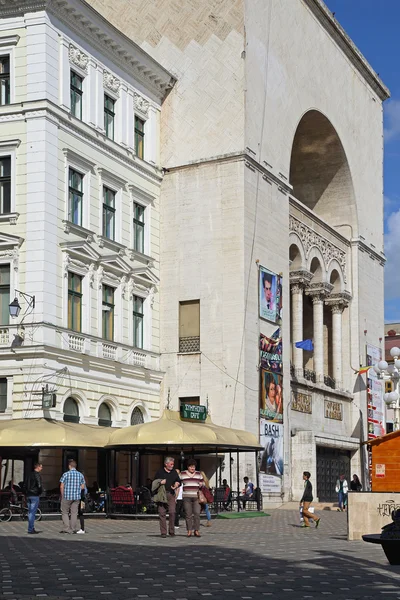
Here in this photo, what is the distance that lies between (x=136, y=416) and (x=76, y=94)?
12.8 metres

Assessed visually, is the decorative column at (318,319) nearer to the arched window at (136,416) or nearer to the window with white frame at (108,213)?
the arched window at (136,416)

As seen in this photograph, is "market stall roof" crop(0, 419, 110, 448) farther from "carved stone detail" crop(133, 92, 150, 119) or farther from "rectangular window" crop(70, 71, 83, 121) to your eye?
"carved stone detail" crop(133, 92, 150, 119)

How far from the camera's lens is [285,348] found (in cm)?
4731

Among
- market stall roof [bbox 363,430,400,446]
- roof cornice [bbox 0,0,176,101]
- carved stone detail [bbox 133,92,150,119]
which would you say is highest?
roof cornice [bbox 0,0,176,101]

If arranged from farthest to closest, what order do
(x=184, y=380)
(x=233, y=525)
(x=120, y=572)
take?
(x=184, y=380) → (x=233, y=525) → (x=120, y=572)

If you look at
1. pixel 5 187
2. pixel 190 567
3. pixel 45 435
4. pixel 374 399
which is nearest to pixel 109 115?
pixel 5 187

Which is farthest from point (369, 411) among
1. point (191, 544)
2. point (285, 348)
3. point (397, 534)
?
point (397, 534)

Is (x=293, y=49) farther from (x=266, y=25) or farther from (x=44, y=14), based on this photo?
(x=44, y=14)

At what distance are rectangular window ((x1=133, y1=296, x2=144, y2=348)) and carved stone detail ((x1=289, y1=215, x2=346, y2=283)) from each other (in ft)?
34.3

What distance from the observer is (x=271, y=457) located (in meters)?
44.6

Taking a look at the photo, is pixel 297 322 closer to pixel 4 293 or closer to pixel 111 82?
pixel 111 82

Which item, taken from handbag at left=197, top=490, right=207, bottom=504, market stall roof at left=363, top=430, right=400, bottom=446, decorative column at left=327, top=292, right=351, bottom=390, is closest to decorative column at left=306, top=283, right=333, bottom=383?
decorative column at left=327, top=292, right=351, bottom=390

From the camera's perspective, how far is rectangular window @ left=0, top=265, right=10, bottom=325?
36.6 meters

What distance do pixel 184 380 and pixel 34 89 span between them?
45.0ft
